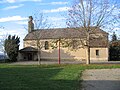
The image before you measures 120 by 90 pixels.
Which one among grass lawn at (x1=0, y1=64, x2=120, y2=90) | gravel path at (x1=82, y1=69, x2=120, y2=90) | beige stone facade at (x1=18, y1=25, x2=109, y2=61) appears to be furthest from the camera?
beige stone facade at (x1=18, y1=25, x2=109, y2=61)

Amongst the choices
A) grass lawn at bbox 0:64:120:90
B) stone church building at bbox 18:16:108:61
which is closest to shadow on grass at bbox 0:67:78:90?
grass lawn at bbox 0:64:120:90

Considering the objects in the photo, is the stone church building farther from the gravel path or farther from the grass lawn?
the gravel path

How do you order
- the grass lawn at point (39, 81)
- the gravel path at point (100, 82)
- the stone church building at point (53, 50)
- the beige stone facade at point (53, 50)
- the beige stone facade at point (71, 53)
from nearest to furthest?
the grass lawn at point (39, 81), the gravel path at point (100, 82), the stone church building at point (53, 50), the beige stone facade at point (53, 50), the beige stone facade at point (71, 53)

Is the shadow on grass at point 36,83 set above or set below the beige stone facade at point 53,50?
below

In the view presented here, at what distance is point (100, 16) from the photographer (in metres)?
44.3

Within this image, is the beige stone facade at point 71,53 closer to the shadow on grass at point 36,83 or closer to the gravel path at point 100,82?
the gravel path at point 100,82

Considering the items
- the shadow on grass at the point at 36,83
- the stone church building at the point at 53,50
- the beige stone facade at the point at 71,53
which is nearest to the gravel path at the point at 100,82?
the shadow on grass at the point at 36,83

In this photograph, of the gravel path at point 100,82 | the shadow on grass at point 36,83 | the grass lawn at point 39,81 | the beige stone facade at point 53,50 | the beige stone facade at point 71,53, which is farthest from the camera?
the beige stone facade at point 71,53

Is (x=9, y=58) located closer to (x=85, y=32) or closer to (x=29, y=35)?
(x=29, y=35)

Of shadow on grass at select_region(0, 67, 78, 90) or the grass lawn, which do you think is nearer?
shadow on grass at select_region(0, 67, 78, 90)

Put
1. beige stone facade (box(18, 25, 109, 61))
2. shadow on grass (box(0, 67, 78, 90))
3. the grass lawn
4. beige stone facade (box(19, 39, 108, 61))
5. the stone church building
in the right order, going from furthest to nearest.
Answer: beige stone facade (box(19, 39, 108, 61)), beige stone facade (box(18, 25, 109, 61)), the stone church building, the grass lawn, shadow on grass (box(0, 67, 78, 90))

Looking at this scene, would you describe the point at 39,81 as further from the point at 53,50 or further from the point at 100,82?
the point at 53,50

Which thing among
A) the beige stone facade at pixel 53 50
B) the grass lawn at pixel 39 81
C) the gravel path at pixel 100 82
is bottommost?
the gravel path at pixel 100 82

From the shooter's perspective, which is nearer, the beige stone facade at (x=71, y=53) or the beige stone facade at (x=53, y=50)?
the beige stone facade at (x=53, y=50)
